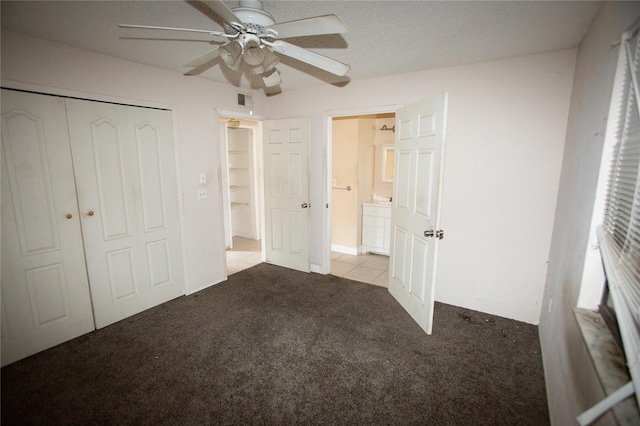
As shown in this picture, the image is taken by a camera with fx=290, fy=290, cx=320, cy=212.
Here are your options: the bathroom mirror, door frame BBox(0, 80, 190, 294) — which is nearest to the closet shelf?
door frame BBox(0, 80, 190, 294)

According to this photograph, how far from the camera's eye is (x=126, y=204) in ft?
9.14

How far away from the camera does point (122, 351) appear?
236 centimetres

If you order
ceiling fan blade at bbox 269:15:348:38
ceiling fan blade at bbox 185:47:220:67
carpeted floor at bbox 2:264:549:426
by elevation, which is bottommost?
carpeted floor at bbox 2:264:549:426

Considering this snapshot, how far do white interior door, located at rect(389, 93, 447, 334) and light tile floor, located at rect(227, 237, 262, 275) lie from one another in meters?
2.22

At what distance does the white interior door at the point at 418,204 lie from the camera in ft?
8.02

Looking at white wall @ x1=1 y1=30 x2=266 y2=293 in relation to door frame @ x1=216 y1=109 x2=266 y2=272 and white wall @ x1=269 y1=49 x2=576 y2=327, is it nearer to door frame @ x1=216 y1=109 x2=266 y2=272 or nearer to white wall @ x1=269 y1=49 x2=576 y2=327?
door frame @ x1=216 y1=109 x2=266 y2=272

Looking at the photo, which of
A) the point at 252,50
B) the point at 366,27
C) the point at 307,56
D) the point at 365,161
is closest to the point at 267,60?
the point at 252,50

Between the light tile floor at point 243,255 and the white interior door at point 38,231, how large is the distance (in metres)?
1.85

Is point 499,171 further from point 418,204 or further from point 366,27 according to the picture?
point 366,27

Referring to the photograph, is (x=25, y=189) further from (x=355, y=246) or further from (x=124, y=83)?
(x=355, y=246)

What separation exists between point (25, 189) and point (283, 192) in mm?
2540

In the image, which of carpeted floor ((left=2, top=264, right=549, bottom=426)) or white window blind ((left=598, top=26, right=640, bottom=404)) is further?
carpeted floor ((left=2, top=264, right=549, bottom=426))

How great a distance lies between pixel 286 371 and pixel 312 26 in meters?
2.23

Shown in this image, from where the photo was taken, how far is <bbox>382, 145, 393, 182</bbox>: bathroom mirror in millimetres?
4832
